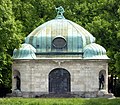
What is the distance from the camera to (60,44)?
46.3 m

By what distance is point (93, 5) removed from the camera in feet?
186

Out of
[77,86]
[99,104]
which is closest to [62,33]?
[77,86]

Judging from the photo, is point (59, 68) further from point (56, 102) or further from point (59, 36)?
point (56, 102)

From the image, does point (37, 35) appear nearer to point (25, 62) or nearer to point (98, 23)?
point (25, 62)

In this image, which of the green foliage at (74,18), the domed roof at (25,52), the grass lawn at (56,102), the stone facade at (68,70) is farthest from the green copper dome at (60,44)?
the grass lawn at (56,102)

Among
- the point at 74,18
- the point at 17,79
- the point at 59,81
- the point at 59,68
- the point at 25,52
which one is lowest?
the point at 59,81

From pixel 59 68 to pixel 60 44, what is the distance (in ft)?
6.72

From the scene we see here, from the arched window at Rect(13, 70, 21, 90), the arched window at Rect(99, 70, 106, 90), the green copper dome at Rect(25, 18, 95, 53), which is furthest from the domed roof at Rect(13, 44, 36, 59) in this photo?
the arched window at Rect(99, 70, 106, 90)

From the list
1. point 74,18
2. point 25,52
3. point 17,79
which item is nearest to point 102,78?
point 25,52

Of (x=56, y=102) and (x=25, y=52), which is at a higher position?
(x=25, y=52)

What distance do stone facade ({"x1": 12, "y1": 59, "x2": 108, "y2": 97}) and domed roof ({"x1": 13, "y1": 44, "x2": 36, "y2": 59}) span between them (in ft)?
1.55

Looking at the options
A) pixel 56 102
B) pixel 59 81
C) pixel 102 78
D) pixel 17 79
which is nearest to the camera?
pixel 56 102

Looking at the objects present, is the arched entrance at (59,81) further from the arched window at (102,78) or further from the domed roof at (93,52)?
the arched window at (102,78)

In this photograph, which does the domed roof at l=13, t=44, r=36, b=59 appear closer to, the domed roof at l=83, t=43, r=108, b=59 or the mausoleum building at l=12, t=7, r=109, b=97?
the mausoleum building at l=12, t=7, r=109, b=97
